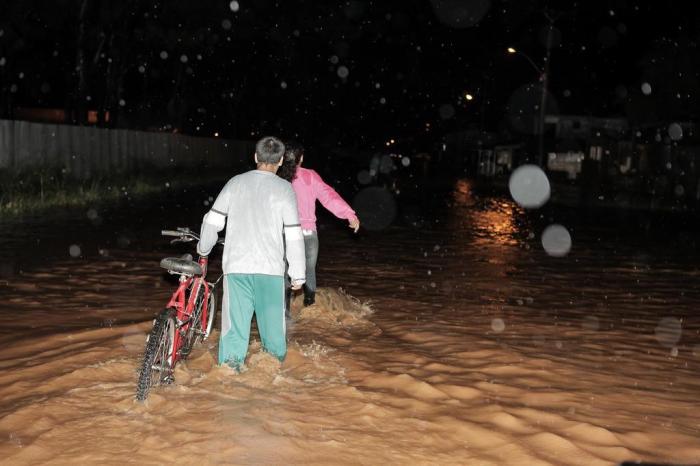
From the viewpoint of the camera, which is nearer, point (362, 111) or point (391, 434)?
point (391, 434)

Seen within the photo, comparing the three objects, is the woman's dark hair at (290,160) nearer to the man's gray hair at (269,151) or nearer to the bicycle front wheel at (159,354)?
the man's gray hair at (269,151)

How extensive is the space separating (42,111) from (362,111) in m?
30.8

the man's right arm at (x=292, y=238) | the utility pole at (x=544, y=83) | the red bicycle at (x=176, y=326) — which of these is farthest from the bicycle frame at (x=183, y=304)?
the utility pole at (x=544, y=83)

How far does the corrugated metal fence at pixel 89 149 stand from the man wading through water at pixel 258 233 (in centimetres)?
1570

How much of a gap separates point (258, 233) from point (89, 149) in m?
21.3

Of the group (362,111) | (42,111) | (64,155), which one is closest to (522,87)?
(362,111)

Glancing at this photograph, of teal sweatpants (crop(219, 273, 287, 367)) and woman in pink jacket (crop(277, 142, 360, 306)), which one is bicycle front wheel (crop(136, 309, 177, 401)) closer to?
teal sweatpants (crop(219, 273, 287, 367))

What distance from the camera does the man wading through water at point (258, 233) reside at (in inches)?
206

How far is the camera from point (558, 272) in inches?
466

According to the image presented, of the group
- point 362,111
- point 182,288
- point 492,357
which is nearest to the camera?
point 182,288

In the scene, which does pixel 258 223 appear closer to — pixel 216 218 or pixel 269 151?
pixel 216 218

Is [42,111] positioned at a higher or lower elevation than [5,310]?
higher

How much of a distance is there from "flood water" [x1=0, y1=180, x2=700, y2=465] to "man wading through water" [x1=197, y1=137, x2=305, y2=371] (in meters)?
0.67

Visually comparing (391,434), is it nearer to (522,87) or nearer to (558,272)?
(558,272)
